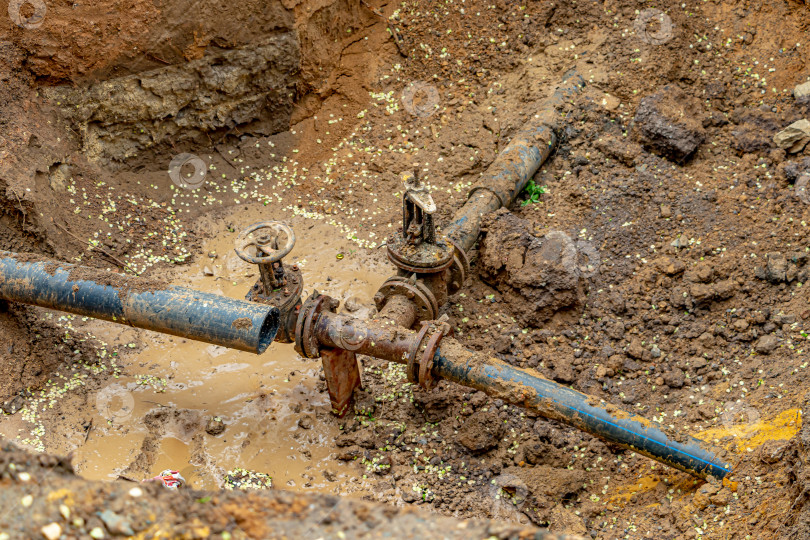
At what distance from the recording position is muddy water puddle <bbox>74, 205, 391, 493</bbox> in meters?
4.48

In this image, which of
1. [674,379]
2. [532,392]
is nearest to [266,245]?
[532,392]

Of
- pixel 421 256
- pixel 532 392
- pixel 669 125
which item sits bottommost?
pixel 532 392

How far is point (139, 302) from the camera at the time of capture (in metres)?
4.29

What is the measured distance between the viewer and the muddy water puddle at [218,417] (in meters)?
4.48

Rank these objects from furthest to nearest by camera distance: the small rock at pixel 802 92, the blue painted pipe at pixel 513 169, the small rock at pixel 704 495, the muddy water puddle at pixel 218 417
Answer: the small rock at pixel 802 92
the blue painted pipe at pixel 513 169
the muddy water puddle at pixel 218 417
the small rock at pixel 704 495

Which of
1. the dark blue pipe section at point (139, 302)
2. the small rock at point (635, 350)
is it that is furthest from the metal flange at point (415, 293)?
the small rock at point (635, 350)

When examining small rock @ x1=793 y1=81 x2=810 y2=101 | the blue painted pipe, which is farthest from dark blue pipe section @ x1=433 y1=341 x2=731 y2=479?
small rock @ x1=793 y1=81 x2=810 y2=101

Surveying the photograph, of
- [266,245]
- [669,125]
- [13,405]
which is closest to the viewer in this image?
Result: [266,245]

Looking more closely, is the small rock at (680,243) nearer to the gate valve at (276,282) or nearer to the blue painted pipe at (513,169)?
the blue painted pipe at (513,169)

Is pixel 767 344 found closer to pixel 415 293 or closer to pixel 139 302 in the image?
pixel 415 293

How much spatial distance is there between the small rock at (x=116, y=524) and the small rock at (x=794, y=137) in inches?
240

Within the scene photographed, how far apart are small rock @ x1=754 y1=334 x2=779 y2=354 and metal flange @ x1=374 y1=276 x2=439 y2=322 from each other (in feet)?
7.55

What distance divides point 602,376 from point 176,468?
10.2 feet

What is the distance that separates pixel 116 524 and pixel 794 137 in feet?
20.2
